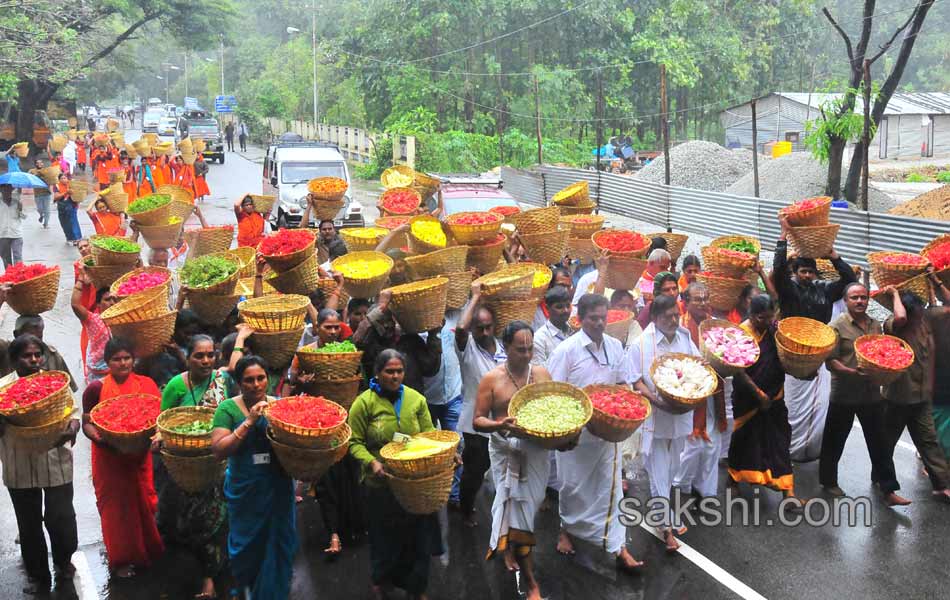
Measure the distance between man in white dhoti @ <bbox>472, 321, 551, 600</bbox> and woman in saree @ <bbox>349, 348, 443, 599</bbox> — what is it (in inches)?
21.8

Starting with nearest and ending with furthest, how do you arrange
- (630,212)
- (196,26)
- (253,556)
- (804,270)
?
(253,556) < (804,270) < (630,212) < (196,26)

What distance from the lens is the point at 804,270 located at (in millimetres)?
8180

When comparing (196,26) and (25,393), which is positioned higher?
(196,26)

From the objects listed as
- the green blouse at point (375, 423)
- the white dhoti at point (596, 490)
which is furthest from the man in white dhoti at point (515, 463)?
the green blouse at point (375, 423)

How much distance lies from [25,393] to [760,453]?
5.24 metres

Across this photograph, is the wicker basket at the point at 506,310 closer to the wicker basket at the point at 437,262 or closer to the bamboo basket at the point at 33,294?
the wicker basket at the point at 437,262

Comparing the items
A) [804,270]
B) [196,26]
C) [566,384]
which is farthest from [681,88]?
[566,384]

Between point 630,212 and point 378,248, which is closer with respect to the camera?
point 378,248

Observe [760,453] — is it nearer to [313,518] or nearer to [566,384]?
[566,384]

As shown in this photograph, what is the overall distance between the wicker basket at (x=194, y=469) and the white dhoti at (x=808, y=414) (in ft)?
16.7

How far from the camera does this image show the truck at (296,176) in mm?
20641

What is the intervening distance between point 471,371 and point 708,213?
11.7 m

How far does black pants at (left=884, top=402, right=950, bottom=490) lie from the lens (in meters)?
7.45

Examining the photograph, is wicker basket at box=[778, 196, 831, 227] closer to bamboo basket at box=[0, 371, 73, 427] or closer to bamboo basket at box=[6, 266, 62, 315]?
bamboo basket at box=[0, 371, 73, 427]
